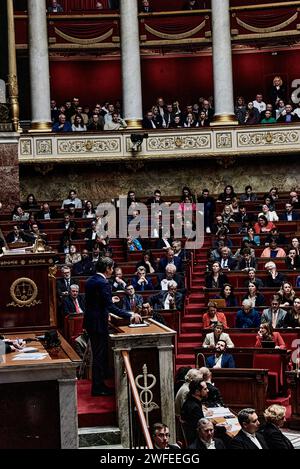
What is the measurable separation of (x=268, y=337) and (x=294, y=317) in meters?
0.67

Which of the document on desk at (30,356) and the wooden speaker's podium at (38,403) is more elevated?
the document on desk at (30,356)

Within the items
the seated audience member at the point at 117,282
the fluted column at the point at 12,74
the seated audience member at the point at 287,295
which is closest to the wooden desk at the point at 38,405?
the seated audience member at the point at 287,295

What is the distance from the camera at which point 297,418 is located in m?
10.3

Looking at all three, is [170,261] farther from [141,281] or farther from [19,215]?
[19,215]

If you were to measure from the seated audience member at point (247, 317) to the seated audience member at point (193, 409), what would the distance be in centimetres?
389

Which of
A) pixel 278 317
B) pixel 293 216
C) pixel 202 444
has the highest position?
pixel 293 216

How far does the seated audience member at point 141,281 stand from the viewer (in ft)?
45.5

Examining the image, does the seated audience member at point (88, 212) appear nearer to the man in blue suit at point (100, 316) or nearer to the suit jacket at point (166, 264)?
the suit jacket at point (166, 264)

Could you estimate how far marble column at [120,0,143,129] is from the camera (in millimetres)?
21125

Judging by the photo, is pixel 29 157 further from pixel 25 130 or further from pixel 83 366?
pixel 83 366

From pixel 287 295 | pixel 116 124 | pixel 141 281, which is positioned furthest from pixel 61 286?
pixel 116 124

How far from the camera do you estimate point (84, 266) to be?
14539 mm

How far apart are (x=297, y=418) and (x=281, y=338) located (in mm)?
1390
